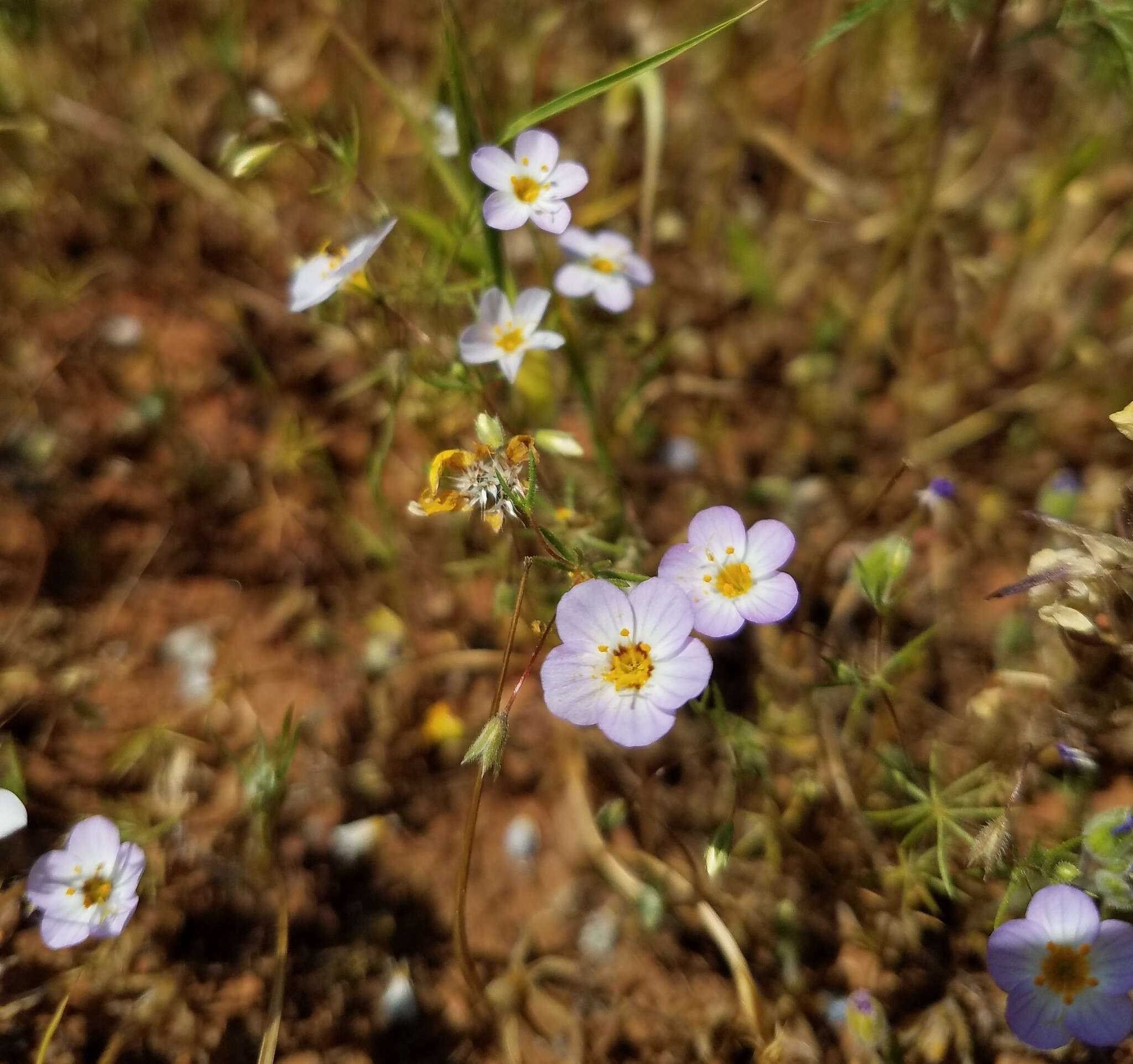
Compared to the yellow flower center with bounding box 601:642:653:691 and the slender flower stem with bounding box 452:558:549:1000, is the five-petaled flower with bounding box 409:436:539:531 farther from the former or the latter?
the yellow flower center with bounding box 601:642:653:691

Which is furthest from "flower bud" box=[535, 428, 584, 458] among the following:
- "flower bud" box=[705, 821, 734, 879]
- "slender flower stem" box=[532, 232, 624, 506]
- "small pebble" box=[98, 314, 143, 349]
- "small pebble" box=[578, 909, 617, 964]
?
"small pebble" box=[98, 314, 143, 349]

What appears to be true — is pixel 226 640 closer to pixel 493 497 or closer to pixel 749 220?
pixel 493 497

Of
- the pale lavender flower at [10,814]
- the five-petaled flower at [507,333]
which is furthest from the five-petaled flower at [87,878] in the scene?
the five-petaled flower at [507,333]

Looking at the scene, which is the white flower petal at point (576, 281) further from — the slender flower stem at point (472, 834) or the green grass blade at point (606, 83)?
the slender flower stem at point (472, 834)

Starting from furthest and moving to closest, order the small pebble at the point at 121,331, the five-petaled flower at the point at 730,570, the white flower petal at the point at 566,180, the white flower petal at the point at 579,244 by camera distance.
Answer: the small pebble at the point at 121,331, the white flower petal at the point at 579,244, the white flower petal at the point at 566,180, the five-petaled flower at the point at 730,570

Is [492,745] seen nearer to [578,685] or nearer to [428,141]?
[578,685]

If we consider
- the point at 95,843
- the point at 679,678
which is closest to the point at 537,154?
the point at 679,678

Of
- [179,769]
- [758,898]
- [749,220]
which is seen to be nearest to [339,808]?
[179,769]
